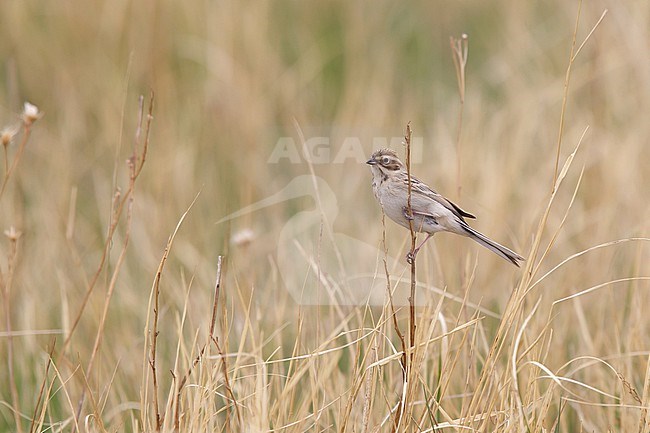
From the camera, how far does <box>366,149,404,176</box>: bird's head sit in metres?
2.54

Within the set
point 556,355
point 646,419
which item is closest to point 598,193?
point 556,355

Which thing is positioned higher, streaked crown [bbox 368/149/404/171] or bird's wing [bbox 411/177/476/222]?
streaked crown [bbox 368/149/404/171]

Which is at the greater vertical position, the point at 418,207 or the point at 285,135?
the point at 285,135

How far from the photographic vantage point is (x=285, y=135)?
5.88 m

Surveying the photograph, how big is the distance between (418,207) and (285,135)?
11.5ft

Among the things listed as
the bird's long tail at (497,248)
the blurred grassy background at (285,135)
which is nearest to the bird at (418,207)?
the bird's long tail at (497,248)

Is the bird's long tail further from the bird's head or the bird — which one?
the bird's head

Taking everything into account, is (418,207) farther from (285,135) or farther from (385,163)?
(285,135)

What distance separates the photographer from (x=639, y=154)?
4828 millimetres

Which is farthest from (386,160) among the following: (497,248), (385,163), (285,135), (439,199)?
(285,135)

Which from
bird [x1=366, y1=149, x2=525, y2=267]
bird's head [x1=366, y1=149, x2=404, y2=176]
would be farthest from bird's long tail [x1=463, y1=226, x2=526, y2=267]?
bird's head [x1=366, y1=149, x2=404, y2=176]

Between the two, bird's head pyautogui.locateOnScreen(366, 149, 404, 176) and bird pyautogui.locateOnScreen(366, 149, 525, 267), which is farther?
bird's head pyautogui.locateOnScreen(366, 149, 404, 176)

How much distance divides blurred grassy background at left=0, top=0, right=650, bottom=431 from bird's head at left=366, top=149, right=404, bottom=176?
0.75 m

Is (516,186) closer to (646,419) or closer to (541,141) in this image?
(541,141)
